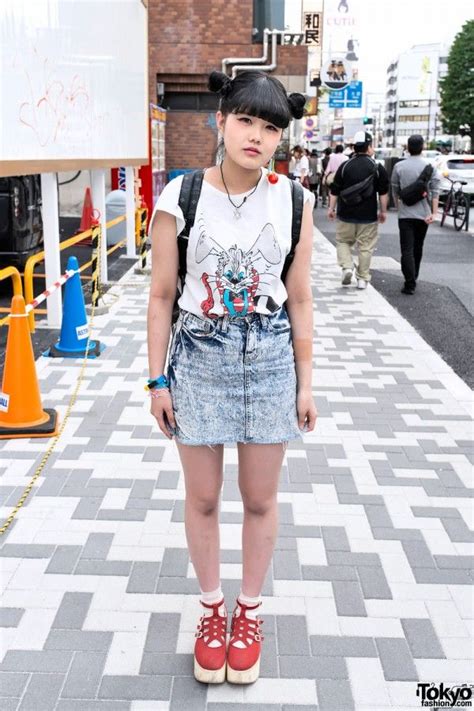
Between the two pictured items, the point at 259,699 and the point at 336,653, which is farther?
the point at 336,653

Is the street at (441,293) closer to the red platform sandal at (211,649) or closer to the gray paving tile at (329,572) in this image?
the gray paving tile at (329,572)

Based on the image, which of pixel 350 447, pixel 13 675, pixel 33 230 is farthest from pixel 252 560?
pixel 33 230

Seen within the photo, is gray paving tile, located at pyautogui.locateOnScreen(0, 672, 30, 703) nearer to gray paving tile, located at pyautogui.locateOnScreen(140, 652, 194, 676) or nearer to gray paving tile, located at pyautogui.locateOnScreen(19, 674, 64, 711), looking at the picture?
gray paving tile, located at pyautogui.locateOnScreen(19, 674, 64, 711)

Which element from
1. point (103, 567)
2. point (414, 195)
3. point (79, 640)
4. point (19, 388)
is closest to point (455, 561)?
point (103, 567)

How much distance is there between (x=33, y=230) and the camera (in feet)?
31.3

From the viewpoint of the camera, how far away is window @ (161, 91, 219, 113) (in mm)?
20812

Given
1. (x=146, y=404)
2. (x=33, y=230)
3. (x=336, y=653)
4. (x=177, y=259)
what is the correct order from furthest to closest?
1. (x=33, y=230)
2. (x=146, y=404)
3. (x=336, y=653)
4. (x=177, y=259)

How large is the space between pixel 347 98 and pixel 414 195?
24.1m

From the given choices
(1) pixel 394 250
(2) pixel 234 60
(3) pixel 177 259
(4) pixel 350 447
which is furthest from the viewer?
(2) pixel 234 60

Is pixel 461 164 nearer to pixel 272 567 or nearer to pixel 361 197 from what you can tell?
pixel 361 197

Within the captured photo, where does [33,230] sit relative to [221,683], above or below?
above

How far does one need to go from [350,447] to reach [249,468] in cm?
243

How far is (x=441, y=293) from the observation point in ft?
34.7

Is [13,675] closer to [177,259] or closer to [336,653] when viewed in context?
[336,653]
